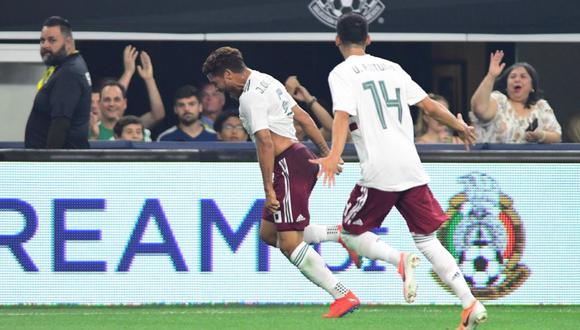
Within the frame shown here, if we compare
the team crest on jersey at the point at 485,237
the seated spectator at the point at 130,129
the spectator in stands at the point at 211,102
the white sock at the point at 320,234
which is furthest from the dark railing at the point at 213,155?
the spectator in stands at the point at 211,102

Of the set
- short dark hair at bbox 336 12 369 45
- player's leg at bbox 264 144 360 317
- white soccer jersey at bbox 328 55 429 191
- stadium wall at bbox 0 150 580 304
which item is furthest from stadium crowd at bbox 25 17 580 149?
white soccer jersey at bbox 328 55 429 191

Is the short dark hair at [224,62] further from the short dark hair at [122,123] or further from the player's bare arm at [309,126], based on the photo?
the short dark hair at [122,123]

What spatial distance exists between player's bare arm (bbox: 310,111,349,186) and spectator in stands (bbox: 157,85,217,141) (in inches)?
170

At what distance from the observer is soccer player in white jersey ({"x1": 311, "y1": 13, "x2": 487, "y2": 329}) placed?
9289 mm

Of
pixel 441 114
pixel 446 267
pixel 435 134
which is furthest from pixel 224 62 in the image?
pixel 435 134

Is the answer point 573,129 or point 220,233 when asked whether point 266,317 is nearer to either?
point 220,233

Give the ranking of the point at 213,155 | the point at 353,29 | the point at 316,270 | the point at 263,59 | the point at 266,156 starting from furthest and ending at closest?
the point at 263,59
the point at 213,155
the point at 316,270
the point at 266,156
the point at 353,29

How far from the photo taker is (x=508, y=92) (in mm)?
12719

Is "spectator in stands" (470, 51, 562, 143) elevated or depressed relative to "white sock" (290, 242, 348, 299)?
elevated

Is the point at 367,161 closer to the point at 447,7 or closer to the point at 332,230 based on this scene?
the point at 332,230

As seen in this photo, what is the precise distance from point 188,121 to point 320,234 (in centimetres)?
338

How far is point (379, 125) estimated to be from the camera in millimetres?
9344

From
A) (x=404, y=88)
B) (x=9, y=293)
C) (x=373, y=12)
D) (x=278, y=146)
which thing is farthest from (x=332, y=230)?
(x=373, y=12)

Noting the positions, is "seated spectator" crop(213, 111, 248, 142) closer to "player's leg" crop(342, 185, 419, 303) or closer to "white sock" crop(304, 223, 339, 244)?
"white sock" crop(304, 223, 339, 244)
